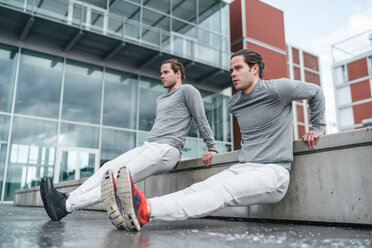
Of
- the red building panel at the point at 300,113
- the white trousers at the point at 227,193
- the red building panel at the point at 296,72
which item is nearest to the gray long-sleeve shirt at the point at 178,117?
the white trousers at the point at 227,193

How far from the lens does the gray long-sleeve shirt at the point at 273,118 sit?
253 centimetres

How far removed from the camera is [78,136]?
12.8m

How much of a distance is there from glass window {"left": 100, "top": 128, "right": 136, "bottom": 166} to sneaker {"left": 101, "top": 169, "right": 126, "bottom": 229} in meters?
11.2

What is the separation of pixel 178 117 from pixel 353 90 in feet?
123

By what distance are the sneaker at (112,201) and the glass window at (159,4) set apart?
13893 mm

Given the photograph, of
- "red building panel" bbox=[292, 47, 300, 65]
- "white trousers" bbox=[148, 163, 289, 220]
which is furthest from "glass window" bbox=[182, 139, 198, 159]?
"red building panel" bbox=[292, 47, 300, 65]

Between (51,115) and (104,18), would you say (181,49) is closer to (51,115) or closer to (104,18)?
(104,18)

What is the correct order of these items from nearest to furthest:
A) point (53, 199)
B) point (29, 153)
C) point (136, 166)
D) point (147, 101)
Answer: point (53, 199), point (136, 166), point (29, 153), point (147, 101)

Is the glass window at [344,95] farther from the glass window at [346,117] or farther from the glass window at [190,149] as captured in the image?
the glass window at [190,149]

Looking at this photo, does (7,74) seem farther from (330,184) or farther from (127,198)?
(330,184)

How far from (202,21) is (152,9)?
8.61 feet

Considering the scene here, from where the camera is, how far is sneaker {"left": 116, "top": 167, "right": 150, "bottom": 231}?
1904mm

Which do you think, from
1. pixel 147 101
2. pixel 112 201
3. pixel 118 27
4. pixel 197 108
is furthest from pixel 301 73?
pixel 112 201

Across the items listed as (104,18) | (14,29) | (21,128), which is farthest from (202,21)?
(21,128)
